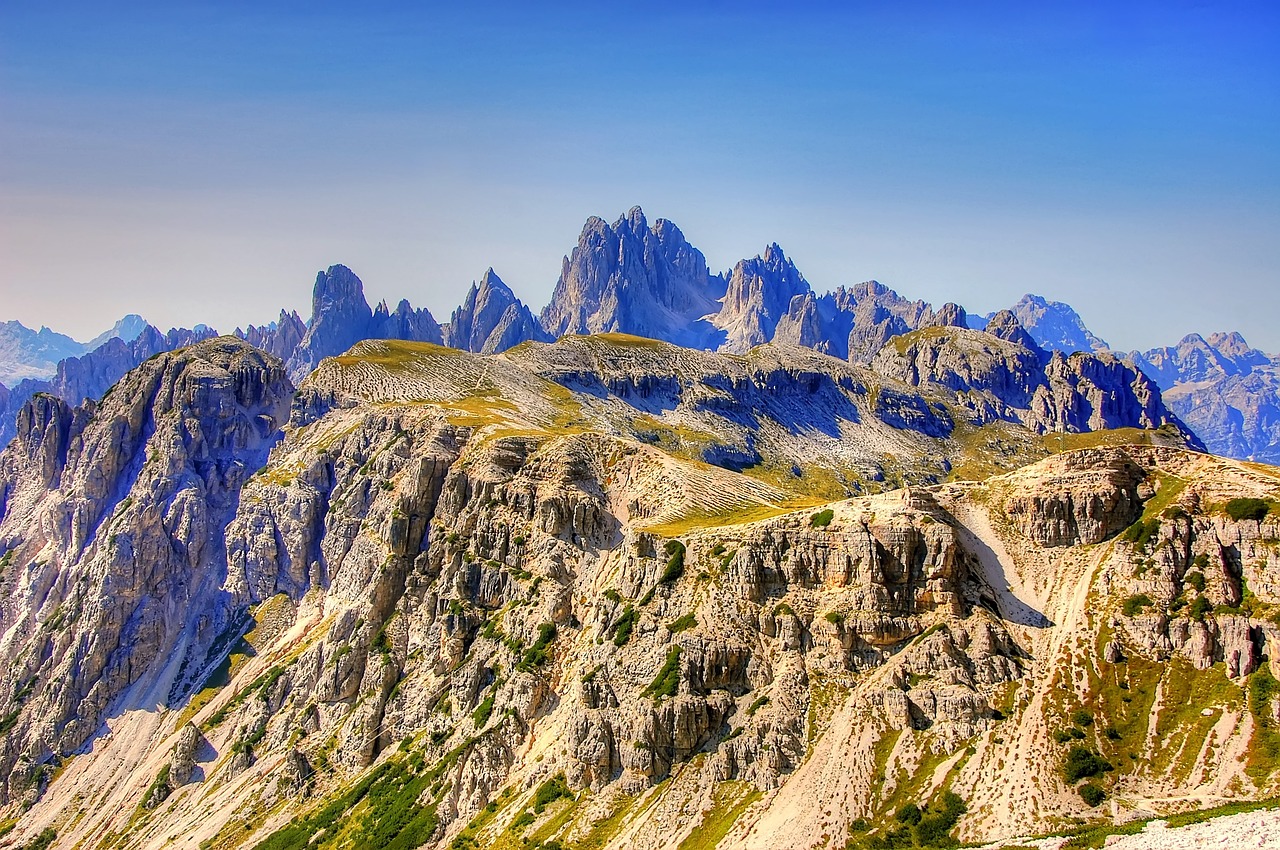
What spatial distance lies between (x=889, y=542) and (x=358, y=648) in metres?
125

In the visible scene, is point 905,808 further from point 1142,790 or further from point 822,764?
point 1142,790

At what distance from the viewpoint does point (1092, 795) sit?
100500mm

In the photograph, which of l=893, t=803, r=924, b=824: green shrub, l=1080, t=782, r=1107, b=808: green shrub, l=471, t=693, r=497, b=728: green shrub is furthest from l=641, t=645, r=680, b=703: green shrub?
l=1080, t=782, r=1107, b=808: green shrub

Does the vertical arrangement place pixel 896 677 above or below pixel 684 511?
below

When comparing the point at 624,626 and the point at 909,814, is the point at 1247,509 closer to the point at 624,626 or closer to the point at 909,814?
the point at 909,814

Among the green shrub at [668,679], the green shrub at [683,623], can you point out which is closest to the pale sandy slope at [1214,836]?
the green shrub at [668,679]

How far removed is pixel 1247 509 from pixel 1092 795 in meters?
47.6

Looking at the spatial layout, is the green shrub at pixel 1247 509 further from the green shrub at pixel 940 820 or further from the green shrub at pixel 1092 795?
the green shrub at pixel 940 820

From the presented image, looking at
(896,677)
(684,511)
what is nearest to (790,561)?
(896,677)

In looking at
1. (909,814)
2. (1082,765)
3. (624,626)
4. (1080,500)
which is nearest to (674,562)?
(624,626)

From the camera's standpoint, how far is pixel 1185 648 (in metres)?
113

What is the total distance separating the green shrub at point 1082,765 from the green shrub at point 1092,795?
1.51 m

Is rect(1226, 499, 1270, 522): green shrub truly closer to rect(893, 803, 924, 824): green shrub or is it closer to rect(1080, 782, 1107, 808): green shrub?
rect(1080, 782, 1107, 808): green shrub

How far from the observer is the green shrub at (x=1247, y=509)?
117188 millimetres
